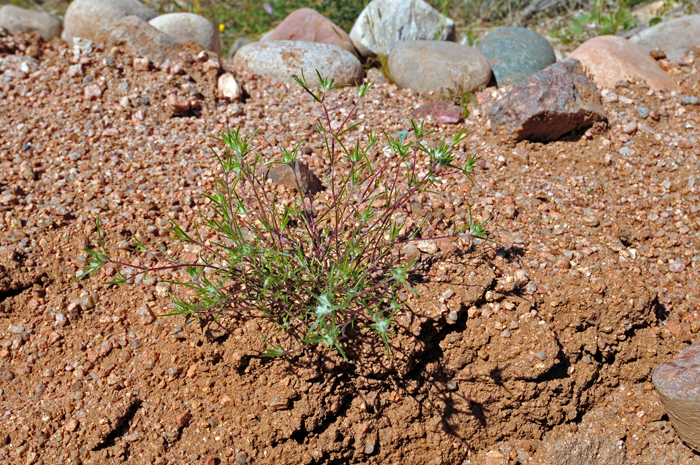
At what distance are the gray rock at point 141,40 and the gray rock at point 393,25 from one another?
68.2 inches

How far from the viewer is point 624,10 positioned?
577 cm

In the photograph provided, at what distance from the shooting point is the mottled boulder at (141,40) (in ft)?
13.0

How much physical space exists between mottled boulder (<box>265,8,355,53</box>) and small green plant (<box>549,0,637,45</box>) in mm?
2378

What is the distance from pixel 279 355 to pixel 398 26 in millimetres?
3524

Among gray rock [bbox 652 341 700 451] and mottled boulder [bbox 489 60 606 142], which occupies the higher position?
mottled boulder [bbox 489 60 606 142]

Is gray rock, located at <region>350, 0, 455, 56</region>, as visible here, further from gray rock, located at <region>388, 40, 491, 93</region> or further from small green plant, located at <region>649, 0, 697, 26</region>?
small green plant, located at <region>649, 0, 697, 26</region>

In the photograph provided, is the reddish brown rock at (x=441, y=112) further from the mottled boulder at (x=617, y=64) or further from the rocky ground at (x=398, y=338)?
the mottled boulder at (x=617, y=64)

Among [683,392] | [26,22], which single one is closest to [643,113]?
[683,392]

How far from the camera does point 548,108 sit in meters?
3.35

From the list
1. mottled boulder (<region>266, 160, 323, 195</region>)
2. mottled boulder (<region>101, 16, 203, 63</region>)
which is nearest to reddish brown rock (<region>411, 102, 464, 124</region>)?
mottled boulder (<region>266, 160, 323, 195</region>)

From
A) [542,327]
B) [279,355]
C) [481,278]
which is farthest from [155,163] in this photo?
[542,327]

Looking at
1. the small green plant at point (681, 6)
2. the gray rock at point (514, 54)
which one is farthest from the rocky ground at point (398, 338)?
the small green plant at point (681, 6)

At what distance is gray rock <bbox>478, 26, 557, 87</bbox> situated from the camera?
167 inches

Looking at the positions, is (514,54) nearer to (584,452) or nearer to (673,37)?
(673,37)
